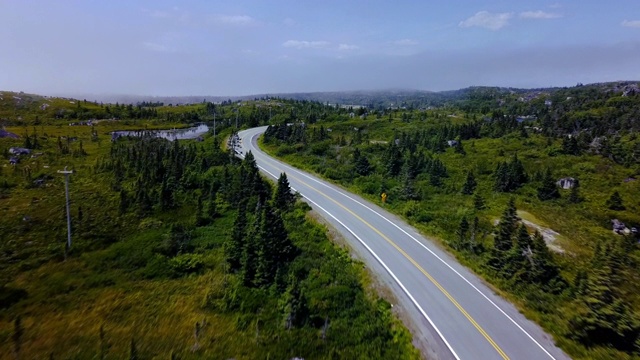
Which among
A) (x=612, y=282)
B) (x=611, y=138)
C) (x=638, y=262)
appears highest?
(x=611, y=138)

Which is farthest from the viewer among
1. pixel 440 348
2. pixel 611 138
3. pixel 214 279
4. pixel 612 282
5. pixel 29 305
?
pixel 611 138

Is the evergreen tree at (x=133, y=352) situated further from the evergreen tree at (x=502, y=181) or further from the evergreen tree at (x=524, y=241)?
the evergreen tree at (x=502, y=181)

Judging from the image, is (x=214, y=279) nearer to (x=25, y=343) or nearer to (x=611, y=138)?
(x=25, y=343)

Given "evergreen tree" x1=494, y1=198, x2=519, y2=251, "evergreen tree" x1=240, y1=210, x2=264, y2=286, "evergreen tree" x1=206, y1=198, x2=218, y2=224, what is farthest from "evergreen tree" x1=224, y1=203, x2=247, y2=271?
"evergreen tree" x1=494, y1=198, x2=519, y2=251

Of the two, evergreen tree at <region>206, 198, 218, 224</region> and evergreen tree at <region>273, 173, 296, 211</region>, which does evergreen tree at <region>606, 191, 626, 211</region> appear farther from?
evergreen tree at <region>206, 198, 218, 224</region>

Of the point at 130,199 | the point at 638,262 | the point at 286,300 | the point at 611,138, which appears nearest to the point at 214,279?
the point at 286,300

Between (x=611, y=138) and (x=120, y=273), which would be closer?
(x=120, y=273)

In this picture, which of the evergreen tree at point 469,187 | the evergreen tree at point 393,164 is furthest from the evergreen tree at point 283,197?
the evergreen tree at point 469,187
